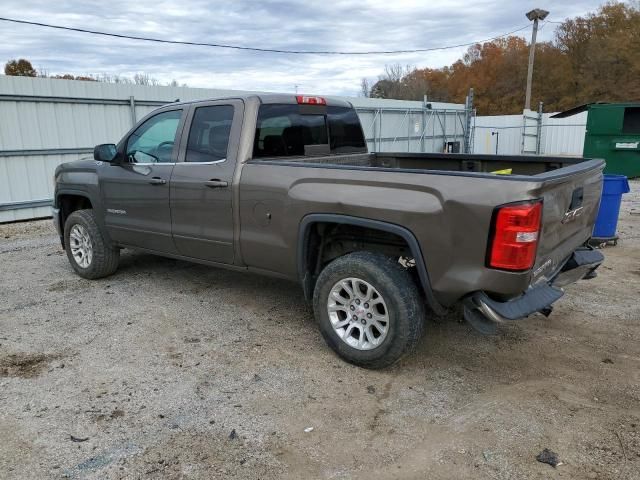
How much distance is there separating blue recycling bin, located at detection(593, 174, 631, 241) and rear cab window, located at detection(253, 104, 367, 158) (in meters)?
Result: 3.10

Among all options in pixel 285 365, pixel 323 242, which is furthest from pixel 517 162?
pixel 285 365

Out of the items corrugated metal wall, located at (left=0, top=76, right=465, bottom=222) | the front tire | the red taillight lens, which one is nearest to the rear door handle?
the front tire

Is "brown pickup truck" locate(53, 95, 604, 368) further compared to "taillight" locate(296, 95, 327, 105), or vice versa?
"taillight" locate(296, 95, 327, 105)

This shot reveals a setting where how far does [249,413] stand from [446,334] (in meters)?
1.85

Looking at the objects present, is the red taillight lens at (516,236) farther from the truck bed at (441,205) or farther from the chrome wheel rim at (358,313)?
the chrome wheel rim at (358,313)

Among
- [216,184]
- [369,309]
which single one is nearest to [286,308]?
[216,184]

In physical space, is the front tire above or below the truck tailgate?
below

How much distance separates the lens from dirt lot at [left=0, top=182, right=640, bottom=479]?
269 cm

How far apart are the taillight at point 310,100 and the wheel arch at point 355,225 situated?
1.44 metres

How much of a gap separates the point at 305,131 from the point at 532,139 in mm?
26184

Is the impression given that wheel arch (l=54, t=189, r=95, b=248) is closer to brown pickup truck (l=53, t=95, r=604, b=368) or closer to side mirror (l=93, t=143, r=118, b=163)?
brown pickup truck (l=53, t=95, r=604, b=368)

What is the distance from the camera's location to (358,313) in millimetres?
3615

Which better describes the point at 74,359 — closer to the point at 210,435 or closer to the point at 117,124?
the point at 210,435

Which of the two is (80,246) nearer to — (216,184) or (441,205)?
(216,184)
